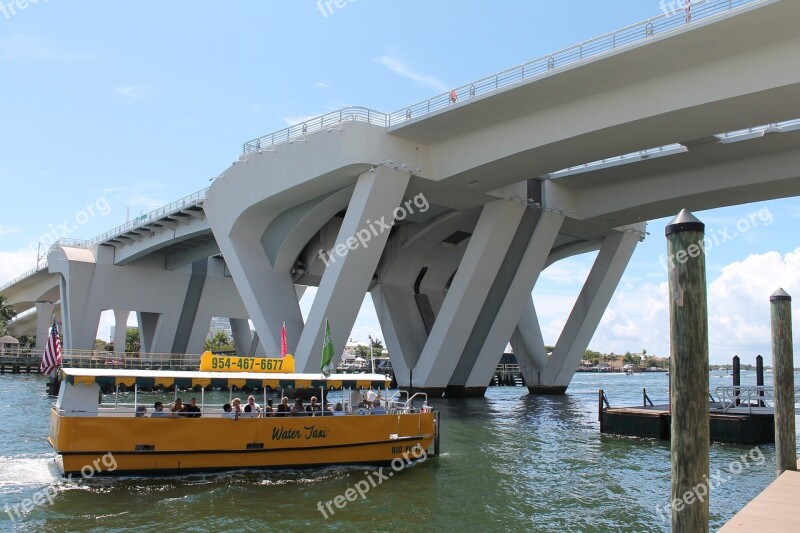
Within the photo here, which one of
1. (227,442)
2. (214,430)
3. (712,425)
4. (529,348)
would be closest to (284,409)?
(227,442)

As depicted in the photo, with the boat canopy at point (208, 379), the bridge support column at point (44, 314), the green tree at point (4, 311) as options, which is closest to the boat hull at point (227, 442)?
the boat canopy at point (208, 379)

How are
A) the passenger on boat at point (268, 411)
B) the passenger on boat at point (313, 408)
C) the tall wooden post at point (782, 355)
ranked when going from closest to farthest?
the tall wooden post at point (782, 355) < the passenger on boat at point (268, 411) < the passenger on boat at point (313, 408)

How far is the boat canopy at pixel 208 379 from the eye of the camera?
48.8 feet

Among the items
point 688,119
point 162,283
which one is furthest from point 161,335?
point 688,119

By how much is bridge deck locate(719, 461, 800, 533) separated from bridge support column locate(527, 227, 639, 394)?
30825 mm

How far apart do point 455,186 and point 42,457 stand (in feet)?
67.3

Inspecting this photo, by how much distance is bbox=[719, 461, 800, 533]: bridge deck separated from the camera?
7.58 meters

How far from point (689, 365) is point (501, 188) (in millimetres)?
26184

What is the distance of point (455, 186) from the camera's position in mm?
31656

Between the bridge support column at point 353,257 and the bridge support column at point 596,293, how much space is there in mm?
15900

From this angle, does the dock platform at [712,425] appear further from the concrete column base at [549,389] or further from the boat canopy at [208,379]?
the concrete column base at [549,389]

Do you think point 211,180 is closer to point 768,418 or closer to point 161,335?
point 161,335

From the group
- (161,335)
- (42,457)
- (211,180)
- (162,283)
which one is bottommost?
(42,457)

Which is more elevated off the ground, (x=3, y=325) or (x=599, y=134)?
(x=599, y=134)
